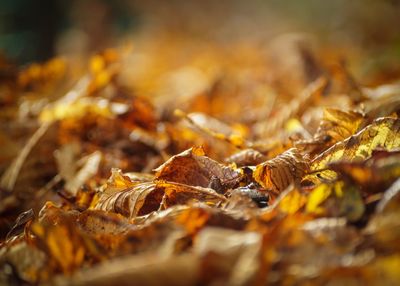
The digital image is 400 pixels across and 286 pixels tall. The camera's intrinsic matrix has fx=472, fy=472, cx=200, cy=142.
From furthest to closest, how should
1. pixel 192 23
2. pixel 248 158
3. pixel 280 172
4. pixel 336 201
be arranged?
pixel 192 23, pixel 248 158, pixel 280 172, pixel 336 201

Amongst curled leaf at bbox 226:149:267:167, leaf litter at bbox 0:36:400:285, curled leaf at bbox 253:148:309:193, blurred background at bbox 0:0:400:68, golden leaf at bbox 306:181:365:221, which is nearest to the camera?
leaf litter at bbox 0:36:400:285

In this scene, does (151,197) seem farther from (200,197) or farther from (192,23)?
(192,23)

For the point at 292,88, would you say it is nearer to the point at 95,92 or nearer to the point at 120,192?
the point at 95,92

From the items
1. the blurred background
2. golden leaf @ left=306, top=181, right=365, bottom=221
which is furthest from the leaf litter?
the blurred background

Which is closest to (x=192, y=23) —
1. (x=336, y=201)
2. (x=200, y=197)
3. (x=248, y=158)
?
(x=248, y=158)

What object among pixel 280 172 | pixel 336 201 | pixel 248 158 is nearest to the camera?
pixel 336 201

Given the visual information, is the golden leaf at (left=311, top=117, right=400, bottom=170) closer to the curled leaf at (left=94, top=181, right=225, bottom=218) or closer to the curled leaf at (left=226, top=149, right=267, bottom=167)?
the curled leaf at (left=226, top=149, right=267, bottom=167)

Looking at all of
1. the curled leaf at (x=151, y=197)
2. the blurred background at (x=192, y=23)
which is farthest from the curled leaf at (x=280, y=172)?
the blurred background at (x=192, y=23)

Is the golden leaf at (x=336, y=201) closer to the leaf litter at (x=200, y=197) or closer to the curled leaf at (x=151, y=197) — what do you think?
the leaf litter at (x=200, y=197)

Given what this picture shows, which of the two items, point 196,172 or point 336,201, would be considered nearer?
point 336,201
